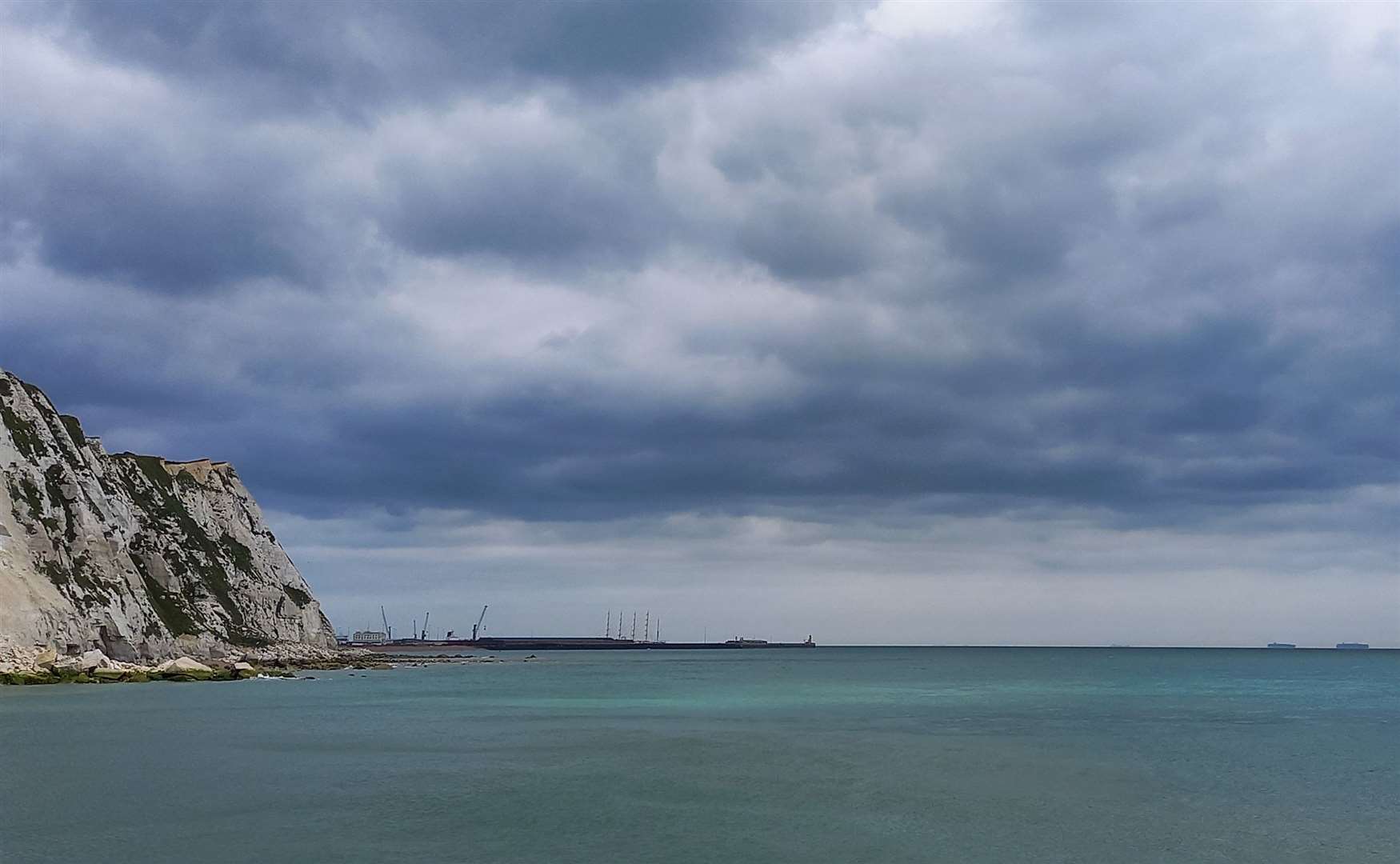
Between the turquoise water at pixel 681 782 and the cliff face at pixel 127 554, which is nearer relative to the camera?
the turquoise water at pixel 681 782

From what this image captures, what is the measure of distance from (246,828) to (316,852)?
4101mm

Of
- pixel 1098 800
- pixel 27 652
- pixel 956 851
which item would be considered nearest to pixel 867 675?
pixel 27 652

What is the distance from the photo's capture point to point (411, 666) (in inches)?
6422

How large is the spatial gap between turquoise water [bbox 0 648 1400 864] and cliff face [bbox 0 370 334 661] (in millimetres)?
20694

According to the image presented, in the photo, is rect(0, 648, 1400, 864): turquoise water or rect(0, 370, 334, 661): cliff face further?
rect(0, 370, 334, 661): cliff face

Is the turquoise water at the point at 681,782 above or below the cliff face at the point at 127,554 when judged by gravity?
below

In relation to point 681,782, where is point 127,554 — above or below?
above

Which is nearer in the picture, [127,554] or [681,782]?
[681,782]

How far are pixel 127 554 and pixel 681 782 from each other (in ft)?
314

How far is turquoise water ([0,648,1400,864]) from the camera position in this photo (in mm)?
25000

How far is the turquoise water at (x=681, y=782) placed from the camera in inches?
984

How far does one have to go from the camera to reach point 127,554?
107875mm

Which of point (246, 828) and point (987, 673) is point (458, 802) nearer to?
point (246, 828)

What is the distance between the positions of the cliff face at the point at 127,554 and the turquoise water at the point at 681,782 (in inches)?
815
